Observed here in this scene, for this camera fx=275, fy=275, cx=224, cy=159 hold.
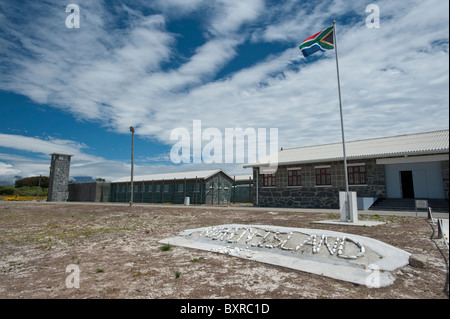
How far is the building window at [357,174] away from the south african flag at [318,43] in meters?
9.78

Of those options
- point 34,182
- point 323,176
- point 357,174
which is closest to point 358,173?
point 357,174

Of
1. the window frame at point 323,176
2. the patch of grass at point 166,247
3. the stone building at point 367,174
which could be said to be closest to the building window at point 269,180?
the stone building at point 367,174

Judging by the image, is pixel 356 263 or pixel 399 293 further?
pixel 356 263

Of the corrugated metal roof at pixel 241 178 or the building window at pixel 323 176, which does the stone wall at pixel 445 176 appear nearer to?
the building window at pixel 323 176

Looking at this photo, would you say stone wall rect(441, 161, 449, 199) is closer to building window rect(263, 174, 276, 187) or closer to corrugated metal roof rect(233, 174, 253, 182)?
building window rect(263, 174, 276, 187)

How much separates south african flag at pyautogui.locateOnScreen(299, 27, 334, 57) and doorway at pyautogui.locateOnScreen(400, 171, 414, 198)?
10.7 meters

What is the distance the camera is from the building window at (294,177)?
2217cm

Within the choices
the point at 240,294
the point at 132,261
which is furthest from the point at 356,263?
the point at 132,261

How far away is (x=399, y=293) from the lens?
4.35 m

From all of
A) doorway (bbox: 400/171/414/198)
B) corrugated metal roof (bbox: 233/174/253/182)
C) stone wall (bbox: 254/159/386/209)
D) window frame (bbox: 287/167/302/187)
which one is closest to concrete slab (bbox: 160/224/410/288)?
stone wall (bbox: 254/159/386/209)

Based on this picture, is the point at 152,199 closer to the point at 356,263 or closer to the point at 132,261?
the point at 132,261

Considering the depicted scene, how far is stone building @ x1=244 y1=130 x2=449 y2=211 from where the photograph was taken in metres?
16.8

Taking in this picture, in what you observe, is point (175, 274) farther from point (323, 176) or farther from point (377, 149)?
point (377, 149)
